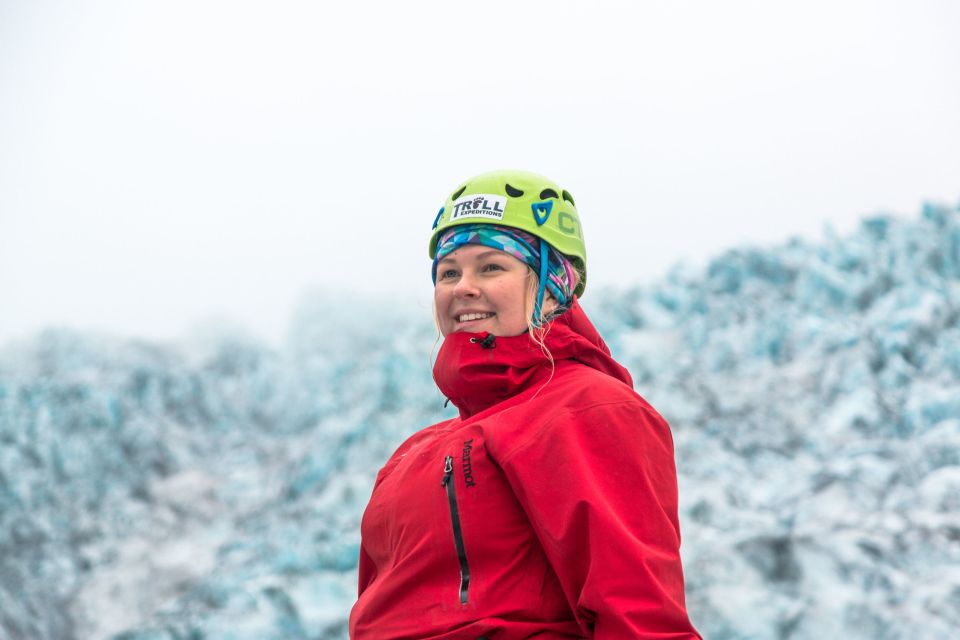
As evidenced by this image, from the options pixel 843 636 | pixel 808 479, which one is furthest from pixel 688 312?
pixel 843 636

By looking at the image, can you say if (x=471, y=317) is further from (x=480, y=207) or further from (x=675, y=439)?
(x=675, y=439)

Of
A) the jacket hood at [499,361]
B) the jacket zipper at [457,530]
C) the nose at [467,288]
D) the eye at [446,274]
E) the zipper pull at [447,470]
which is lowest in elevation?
the jacket zipper at [457,530]

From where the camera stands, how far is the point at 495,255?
1604 millimetres

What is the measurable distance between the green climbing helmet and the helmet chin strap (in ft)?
0.06

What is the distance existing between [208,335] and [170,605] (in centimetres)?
576

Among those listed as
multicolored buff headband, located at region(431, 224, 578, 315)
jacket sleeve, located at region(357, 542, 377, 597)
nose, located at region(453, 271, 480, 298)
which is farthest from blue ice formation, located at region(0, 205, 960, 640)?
nose, located at region(453, 271, 480, 298)

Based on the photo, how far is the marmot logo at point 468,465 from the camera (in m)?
1.41

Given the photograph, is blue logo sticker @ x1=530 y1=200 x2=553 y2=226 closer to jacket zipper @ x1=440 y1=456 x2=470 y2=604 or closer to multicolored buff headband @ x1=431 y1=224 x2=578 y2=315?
multicolored buff headband @ x1=431 y1=224 x2=578 y2=315

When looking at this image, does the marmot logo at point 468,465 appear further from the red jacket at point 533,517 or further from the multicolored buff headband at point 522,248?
the multicolored buff headband at point 522,248

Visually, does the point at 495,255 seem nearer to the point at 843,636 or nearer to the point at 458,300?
the point at 458,300

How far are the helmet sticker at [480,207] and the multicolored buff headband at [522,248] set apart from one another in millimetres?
19

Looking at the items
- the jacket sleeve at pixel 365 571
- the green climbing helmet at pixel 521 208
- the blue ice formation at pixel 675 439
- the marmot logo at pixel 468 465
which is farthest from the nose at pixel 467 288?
the blue ice formation at pixel 675 439

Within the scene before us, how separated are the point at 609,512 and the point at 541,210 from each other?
0.62 meters

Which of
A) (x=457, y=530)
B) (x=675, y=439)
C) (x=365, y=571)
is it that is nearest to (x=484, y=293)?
(x=457, y=530)
